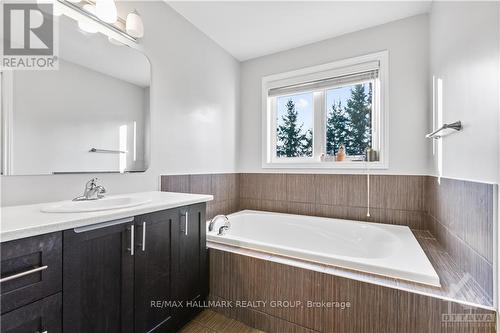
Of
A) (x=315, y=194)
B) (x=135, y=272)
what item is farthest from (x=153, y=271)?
(x=315, y=194)

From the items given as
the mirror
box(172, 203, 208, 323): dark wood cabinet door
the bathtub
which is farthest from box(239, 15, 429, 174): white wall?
the mirror

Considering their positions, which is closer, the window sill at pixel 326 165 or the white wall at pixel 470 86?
the white wall at pixel 470 86

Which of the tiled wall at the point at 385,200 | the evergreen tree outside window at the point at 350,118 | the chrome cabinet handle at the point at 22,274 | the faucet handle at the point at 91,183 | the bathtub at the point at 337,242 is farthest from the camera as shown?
the evergreen tree outside window at the point at 350,118

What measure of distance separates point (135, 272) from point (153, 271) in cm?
11

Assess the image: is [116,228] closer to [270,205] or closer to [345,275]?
[345,275]

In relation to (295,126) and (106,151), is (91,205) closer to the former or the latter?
(106,151)

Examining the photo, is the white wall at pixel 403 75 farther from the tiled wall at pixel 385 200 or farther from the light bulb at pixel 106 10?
the light bulb at pixel 106 10

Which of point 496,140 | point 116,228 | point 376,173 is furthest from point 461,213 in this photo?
point 116,228

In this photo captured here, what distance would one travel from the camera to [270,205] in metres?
2.83

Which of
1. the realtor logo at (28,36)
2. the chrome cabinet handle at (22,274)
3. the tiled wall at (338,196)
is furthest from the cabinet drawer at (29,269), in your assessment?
the tiled wall at (338,196)

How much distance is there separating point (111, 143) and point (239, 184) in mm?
1727

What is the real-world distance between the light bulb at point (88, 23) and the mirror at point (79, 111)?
0.10 ft

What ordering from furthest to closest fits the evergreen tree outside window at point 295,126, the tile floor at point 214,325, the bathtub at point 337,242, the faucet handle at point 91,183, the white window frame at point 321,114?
the evergreen tree outside window at point 295,126
the white window frame at point 321,114
the tile floor at point 214,325
the faucet handle at point 91,183
the bathtub at point 337,242

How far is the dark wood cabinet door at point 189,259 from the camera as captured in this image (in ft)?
4.64
